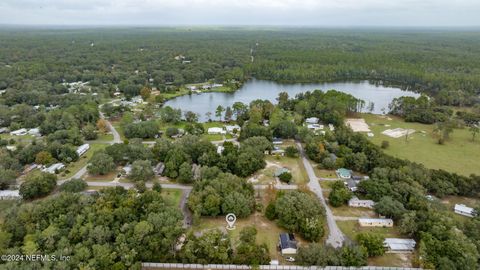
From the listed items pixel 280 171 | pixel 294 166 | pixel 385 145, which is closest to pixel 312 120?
pixel 385 145

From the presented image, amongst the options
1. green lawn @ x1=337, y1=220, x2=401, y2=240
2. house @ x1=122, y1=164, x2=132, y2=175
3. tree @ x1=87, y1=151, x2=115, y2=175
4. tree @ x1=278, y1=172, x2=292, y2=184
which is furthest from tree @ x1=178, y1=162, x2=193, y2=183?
green lawn @ x1=337, y1=220, x2=401, y2=240

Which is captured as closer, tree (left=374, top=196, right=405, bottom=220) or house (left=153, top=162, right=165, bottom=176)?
tree (left=374, top=196, right=405, bottom=220)

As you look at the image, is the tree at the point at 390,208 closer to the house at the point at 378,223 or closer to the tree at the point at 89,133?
the house at the point at 378,223

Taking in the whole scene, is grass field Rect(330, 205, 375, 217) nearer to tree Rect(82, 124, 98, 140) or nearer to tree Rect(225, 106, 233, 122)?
tree Rect(225, 106, 233, 122)

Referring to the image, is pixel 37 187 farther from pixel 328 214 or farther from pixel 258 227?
pixel 328 214

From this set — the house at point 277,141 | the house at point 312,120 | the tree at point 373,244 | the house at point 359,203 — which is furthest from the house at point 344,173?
the house at point 312,120

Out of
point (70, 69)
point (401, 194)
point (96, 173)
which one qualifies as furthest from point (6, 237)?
point (70, 69)
